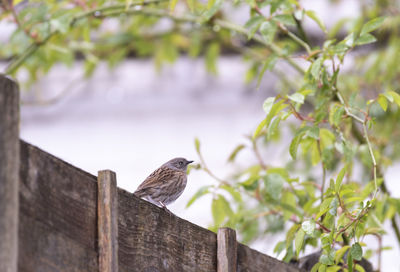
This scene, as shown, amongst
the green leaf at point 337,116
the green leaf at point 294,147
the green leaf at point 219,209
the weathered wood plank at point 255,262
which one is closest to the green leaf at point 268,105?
the green leaf at point 294,147

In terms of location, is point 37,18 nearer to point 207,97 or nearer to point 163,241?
point 163,241

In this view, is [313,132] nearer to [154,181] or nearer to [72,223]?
[154,181]

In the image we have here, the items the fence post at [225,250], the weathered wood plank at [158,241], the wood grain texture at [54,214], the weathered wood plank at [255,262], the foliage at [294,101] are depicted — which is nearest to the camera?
the wood grain texture at [54,214]

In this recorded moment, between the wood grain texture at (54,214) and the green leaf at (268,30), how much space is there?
63.5 inches

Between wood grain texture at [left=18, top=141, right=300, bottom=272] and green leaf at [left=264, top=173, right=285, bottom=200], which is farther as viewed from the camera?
green leaf at [left=264, top=173, right=285, bottom=200]

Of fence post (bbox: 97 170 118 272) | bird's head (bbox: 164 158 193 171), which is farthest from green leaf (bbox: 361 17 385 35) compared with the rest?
bird's head (bbox: 164 158 193 171)

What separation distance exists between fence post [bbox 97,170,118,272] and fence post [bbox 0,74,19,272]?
35 cm

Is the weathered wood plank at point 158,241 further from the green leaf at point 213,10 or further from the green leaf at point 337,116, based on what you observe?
the green leaf at point 213,10

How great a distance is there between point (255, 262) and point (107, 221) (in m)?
0.93

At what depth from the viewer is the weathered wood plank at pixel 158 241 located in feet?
6.32

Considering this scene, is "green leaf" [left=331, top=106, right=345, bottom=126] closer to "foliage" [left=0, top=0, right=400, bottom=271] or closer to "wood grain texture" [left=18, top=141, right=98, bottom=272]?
"foliage" [left=0, top=0, right=400, bottom=271]

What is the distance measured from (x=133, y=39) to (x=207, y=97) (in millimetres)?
2741

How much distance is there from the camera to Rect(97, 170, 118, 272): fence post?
180 cm

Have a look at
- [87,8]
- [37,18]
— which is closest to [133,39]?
[87,8]
